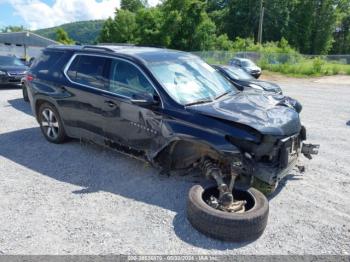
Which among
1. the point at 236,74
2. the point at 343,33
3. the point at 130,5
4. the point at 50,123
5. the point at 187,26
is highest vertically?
the point at 130,5

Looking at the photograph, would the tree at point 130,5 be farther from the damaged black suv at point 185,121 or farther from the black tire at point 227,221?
the black tire at point 227,221

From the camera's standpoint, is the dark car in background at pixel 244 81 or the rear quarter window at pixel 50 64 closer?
the rear quarter window at pixel 50 64

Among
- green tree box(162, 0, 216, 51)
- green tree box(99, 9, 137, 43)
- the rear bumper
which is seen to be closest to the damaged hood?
the rear bumper

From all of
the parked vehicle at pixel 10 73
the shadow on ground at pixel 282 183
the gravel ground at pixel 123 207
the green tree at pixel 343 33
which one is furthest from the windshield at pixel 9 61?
the green tree at pixel 343 33

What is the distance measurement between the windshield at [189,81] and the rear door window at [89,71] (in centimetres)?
90

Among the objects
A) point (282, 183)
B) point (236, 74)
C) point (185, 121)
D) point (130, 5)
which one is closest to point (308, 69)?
point (236, 74)

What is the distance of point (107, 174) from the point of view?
506 cm

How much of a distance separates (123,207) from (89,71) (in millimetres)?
2428

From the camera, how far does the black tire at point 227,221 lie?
3.46m

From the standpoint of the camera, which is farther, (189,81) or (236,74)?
(236,74)

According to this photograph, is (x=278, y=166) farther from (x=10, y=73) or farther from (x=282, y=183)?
(x=10, y=73)

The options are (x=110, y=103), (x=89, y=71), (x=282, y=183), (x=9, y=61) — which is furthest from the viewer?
(x=9, y=61)

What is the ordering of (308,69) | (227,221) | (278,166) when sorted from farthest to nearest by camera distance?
1. (308,69)
2. (278,166)
3. (227,221)

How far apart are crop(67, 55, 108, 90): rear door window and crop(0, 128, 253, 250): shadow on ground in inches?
47.8
